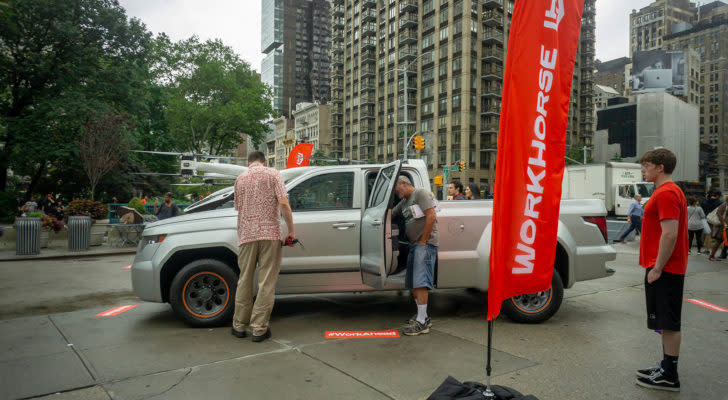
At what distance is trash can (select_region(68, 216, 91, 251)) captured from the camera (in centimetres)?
1399

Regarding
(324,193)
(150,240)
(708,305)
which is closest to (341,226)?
(324,193)

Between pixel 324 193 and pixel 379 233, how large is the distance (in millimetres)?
1171

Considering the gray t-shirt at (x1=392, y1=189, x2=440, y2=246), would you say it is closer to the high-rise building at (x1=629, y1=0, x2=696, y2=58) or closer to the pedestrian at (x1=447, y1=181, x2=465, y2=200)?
the pedestrian at (x1=447, y1=181, x2=465, y2=200)

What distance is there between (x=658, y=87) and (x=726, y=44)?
4809 centimetres

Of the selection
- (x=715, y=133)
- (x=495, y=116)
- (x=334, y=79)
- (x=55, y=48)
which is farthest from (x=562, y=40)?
(x=715, y=133)

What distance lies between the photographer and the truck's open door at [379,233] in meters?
4.77

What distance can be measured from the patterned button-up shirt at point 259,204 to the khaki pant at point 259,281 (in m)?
0.10

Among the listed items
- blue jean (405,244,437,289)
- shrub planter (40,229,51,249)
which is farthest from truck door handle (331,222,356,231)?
shrub planter (40,229,51,249)

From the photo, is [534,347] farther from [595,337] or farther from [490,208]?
[490,208]

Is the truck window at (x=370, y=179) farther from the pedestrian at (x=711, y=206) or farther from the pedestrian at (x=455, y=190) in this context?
the pedestrian at (x=711, y=206)

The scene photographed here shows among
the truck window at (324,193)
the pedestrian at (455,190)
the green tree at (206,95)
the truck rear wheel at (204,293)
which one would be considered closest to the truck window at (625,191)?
the pedestrian at (455,190)

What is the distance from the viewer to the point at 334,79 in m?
101

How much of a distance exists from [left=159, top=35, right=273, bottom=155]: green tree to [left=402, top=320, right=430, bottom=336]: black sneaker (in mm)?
39650

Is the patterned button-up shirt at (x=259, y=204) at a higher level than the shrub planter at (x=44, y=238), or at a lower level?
higher
